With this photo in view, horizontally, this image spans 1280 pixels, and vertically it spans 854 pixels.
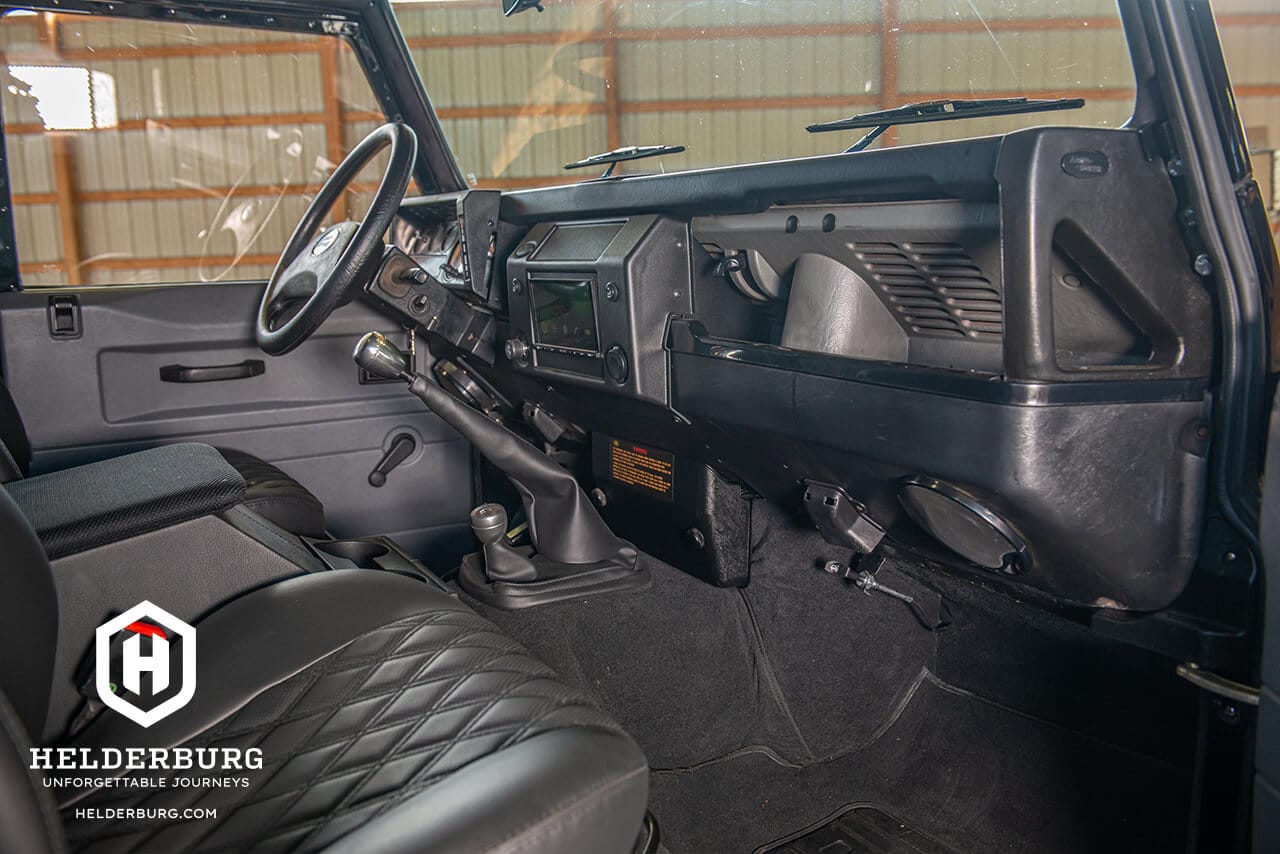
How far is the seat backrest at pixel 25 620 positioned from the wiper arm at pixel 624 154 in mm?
1393

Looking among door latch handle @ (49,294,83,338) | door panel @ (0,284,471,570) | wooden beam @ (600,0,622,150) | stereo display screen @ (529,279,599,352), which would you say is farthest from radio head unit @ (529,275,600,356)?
door latch handle @ (49,294,83,338)

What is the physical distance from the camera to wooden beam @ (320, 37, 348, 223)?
8.98ft

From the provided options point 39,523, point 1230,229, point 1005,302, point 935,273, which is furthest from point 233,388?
point 1230,229

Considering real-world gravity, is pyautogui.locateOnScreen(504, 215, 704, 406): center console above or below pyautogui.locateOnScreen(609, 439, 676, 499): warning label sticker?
above

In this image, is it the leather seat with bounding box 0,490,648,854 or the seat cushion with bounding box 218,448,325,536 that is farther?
the seat cushion with bounding box 218,448,325,536

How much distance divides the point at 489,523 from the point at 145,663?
971 millimetres

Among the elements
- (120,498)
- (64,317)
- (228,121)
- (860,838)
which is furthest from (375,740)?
(228,121)

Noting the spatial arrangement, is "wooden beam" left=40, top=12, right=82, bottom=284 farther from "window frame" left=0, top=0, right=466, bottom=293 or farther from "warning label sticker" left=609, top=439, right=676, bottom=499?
"warning label sticker" left=609, top=439, right=676, bottom=499

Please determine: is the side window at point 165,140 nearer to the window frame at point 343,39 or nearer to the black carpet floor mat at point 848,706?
the window frame at point 343,39

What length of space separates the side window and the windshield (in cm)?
33

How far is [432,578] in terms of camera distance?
2223 millimetres

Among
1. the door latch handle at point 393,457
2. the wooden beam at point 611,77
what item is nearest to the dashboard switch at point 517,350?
the wooden beam at point 611,77

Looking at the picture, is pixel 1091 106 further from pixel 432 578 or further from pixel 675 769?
pixel 432 578

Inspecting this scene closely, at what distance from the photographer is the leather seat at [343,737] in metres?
0.90
